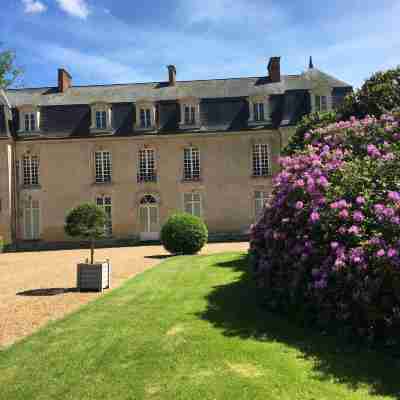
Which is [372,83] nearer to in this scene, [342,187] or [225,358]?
[342,187]

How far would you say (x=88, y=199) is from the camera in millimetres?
23516

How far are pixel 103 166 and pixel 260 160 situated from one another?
8350mm

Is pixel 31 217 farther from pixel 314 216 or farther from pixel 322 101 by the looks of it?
pixel 314 216

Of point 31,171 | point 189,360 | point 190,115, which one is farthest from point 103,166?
point 189,360

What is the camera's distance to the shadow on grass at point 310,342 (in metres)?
3.73

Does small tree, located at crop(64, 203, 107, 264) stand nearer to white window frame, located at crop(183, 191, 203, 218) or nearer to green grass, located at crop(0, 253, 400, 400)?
green grass, located at crop(0, 253, 400, 400)

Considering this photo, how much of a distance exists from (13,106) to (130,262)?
15.0 metres

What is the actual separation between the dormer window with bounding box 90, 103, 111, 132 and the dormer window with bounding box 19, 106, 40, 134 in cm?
291

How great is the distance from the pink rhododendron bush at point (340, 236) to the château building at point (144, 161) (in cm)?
1677

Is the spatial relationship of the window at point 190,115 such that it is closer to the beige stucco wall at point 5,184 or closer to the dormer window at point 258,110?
the dormer window at point 258,110

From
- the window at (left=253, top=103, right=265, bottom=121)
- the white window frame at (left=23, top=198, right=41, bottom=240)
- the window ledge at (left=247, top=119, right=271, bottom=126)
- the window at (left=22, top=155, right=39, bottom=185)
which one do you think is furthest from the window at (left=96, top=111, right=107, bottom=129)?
the window at (left=253, top=103, right=265, bottom=121)

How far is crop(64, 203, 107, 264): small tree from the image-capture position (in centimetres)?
923

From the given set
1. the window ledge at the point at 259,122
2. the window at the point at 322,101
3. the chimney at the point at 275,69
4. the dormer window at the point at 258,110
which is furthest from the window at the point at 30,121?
the window at the point at 322,101

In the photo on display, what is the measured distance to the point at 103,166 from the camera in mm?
23719
